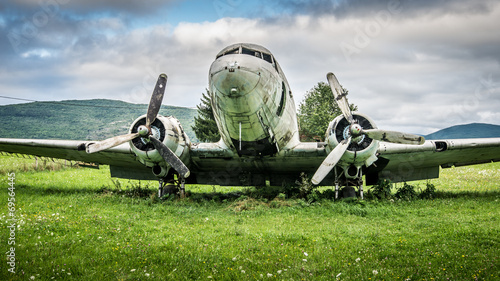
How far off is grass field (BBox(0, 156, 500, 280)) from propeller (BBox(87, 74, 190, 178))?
1.35 meters

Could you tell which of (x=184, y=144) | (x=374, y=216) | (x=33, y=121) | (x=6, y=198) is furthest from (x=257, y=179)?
(x=33, y=121)

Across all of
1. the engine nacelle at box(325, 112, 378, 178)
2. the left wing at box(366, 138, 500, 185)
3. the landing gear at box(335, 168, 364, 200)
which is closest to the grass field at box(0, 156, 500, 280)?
the landing gear at box(335, 168, 364, 200)

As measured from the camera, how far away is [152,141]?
10844 mm

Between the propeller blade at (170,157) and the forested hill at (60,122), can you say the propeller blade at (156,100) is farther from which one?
the forested hill at (60,122)

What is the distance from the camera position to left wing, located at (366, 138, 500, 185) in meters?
11.2

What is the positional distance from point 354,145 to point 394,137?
1.28m

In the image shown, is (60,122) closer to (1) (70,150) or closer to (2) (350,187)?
(1) (70,150)

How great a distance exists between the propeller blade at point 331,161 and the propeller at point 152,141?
4.09m

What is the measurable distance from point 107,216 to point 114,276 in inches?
165

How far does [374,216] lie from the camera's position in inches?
348

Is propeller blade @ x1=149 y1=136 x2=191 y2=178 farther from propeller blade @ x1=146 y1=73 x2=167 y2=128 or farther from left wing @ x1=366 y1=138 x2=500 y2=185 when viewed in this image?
left wing @ x1=366 y1=138 x2=500 y2=185

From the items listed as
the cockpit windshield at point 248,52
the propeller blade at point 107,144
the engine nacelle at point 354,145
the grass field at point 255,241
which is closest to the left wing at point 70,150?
the propeller blade at point 107,144

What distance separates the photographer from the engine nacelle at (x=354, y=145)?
34.7 feet

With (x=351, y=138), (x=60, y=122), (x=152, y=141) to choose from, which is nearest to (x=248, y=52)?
(x=351, y=138)
